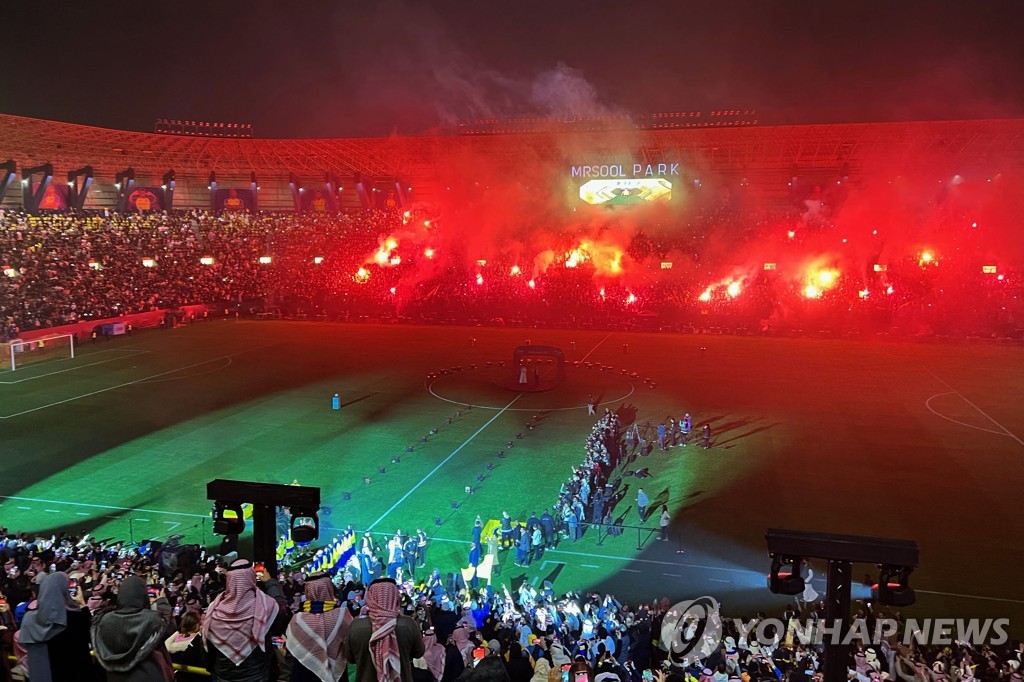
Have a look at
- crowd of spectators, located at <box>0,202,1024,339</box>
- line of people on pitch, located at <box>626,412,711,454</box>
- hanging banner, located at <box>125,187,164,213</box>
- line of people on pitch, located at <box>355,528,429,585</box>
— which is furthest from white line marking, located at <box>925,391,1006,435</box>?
hanging banner, located at <box>125,187,164,213</box>

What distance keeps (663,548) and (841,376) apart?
1998 cm

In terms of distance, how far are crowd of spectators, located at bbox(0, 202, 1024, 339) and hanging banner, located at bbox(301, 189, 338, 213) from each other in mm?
2459

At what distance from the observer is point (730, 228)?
2270 inches

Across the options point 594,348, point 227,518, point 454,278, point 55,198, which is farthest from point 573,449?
point 55,198

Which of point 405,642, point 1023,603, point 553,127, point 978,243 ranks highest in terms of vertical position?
point 553,127

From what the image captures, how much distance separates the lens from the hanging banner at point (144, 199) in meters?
60.7

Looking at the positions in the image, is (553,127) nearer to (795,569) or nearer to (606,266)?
(606,266)

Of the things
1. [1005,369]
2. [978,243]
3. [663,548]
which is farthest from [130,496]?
[978,243]

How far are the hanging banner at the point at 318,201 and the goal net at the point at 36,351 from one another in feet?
96.8

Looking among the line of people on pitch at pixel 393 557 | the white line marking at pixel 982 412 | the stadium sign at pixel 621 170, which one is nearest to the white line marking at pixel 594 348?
the white line marking at pixel 982 412

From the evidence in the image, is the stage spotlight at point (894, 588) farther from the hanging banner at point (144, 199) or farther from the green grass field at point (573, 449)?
the hanging banner at point (144, 199)

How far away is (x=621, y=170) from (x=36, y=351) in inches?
1565

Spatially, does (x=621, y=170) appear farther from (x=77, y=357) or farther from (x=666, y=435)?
(x=77, y=357)

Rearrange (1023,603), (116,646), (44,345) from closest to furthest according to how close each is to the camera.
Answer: (116,646) < (1023,603) < (44,345)
